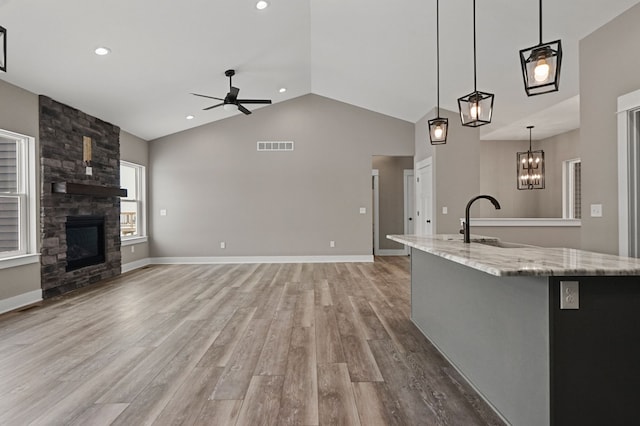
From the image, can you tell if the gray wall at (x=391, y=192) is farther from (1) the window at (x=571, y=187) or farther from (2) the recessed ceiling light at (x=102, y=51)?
(2) the recessed ceiling light at (x=102, y=51)

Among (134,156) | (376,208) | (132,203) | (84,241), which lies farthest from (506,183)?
(84,241)

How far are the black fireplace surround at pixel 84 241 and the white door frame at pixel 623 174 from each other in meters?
6.62

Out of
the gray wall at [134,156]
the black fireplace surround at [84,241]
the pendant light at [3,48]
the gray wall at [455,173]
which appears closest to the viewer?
the pendant light at [3,48]

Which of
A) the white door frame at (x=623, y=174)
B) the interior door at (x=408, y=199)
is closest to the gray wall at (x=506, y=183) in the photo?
the interior door at (x=408, y=199)

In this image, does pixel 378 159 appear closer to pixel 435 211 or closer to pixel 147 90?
pixel 435 211

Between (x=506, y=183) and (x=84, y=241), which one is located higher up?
(x=506, y=183)

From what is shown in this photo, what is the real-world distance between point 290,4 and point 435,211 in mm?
4183

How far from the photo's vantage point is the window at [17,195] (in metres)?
4.47

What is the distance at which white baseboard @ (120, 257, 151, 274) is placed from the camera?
23.0ft

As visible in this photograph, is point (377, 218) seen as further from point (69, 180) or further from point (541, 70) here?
point (541, 70)

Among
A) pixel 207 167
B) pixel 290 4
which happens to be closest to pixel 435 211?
pixel 290 4

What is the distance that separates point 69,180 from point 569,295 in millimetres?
6052

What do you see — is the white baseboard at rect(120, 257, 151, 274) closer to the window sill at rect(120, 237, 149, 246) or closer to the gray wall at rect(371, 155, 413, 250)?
A: the window sill at rect(120, 237, 149, 246)

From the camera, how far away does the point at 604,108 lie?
3.53m
